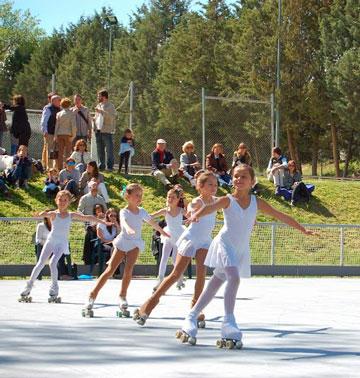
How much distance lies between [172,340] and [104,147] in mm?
19853

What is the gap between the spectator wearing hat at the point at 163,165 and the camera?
29859 mm

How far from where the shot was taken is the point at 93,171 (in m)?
27.1

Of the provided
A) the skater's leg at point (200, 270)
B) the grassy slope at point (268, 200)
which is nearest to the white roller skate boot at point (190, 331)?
the skater's leg at point (200, 270)

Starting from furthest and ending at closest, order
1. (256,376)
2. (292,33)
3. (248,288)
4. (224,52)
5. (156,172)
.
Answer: (224,52) < (292,33) < (156,172) < (248,288) < (256,376)

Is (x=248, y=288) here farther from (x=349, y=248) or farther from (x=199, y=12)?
(x=199, y=12)

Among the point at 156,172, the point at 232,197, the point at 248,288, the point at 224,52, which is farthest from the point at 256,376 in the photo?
the point at 224,52

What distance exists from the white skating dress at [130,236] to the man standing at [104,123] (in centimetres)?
1499

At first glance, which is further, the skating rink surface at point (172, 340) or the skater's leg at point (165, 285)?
the skater's leg at point (165, 285)

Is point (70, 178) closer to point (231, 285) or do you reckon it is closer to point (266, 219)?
point (266, 219)

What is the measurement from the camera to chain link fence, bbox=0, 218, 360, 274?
2475 centimetres

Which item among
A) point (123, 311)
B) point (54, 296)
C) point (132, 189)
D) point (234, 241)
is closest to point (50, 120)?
→ point (54, 296)

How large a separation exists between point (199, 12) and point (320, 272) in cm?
4524

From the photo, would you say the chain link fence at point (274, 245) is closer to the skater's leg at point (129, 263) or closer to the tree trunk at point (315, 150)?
the skater's leg at point (129, 263)

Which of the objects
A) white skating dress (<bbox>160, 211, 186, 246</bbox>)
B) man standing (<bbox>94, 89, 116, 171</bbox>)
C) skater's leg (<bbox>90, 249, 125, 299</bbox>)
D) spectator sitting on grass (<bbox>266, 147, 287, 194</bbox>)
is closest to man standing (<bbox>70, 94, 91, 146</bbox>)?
man standing (<bbox>94, 89, 116, 171</bbox>)
